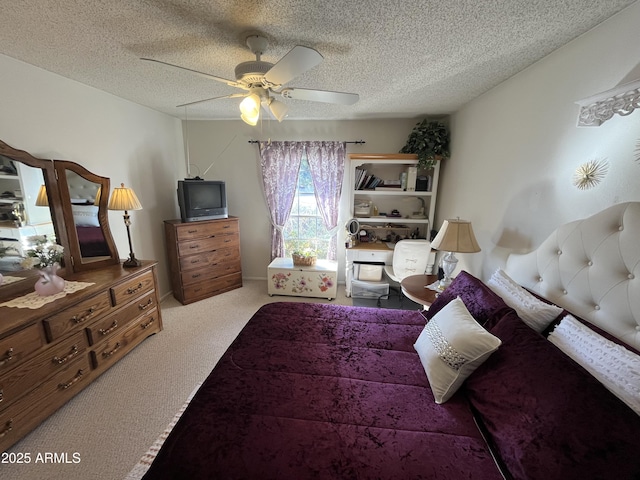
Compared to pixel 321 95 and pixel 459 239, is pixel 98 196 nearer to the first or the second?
pixel 321 95

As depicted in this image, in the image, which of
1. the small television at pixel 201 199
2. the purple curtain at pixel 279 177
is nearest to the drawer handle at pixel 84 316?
the small television at pixel 201 199

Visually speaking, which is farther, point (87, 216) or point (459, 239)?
point (87, 216)

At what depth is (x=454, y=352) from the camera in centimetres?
113

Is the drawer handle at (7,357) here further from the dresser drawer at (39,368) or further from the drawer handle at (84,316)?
the drawer handle at (84,316)

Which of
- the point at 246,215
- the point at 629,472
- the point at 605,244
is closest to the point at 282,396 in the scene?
the point at 629,472

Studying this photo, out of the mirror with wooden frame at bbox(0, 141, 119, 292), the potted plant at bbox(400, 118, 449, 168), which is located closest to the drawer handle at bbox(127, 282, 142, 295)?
the mirror with wooden frame at bbox(0, 141, 119, 292)

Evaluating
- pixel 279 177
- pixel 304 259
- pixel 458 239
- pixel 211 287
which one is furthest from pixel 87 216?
pixel 458 239

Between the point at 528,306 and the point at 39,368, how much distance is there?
2815 mm

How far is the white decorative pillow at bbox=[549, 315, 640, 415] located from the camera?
0.78 metres

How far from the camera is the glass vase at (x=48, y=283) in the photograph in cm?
165

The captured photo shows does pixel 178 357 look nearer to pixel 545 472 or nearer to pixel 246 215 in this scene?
pixel 246 215

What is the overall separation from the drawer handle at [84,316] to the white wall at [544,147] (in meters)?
3.10

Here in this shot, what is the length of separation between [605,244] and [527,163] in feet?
2.71

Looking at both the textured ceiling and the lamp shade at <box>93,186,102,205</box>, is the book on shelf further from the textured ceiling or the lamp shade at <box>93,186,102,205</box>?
the lamp shade at <box>93,186,102,205</box>
